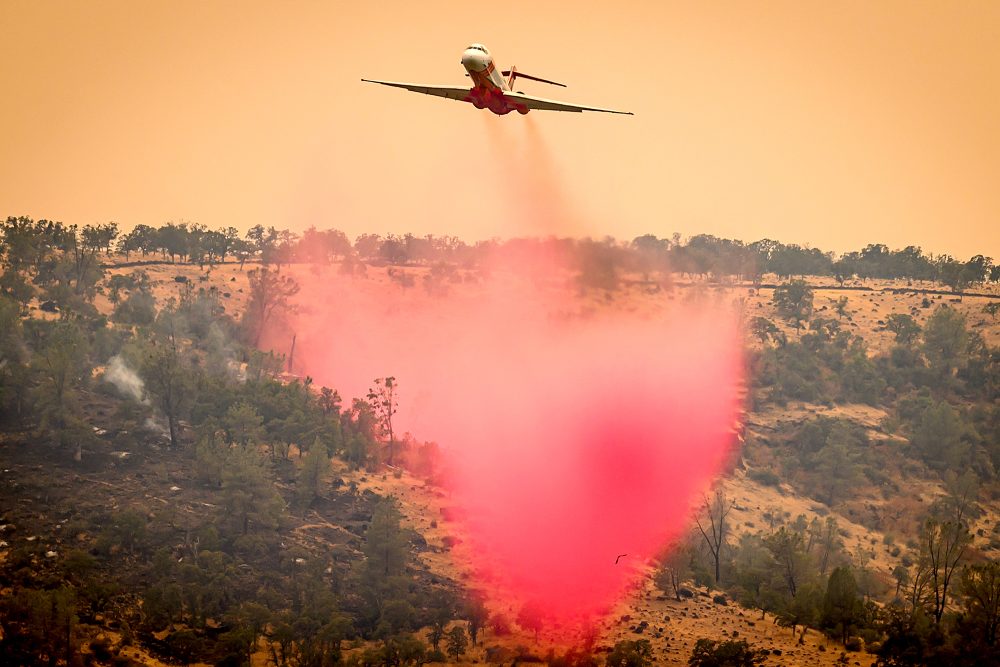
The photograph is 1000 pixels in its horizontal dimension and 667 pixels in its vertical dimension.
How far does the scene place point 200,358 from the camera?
5620 inches

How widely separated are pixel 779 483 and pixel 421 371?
164 feet

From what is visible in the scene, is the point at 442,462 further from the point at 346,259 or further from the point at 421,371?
the point at 346,259

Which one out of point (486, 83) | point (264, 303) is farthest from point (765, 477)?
point (486, 83)

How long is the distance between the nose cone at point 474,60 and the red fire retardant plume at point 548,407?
141 ft

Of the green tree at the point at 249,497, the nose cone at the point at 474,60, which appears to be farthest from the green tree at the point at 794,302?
the nose cone at the point at 474,60

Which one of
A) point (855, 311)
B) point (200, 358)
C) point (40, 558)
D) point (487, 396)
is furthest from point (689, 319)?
point (40, 558)

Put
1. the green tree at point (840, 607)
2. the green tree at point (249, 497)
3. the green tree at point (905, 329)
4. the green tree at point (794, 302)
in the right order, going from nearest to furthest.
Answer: the green tree at point (840, 607), the green tree at point (249, 497), the green tree at point (905, 329), the green tree at point (794, 302)

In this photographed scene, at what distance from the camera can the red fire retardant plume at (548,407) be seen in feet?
342

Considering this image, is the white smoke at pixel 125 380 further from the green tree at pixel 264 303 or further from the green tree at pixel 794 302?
the green tree at pixel 794 302

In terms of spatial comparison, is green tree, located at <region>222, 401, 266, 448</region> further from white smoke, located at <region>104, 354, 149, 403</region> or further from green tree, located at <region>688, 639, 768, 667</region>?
green tree, located at <region>688, 639, 768, 667</region>

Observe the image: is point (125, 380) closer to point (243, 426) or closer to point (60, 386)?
point (60, 386)

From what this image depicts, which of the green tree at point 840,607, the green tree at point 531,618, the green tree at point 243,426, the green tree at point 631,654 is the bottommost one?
the green tree at point 531,618

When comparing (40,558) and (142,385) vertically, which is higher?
(142,385)

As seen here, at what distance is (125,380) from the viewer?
402 ft
